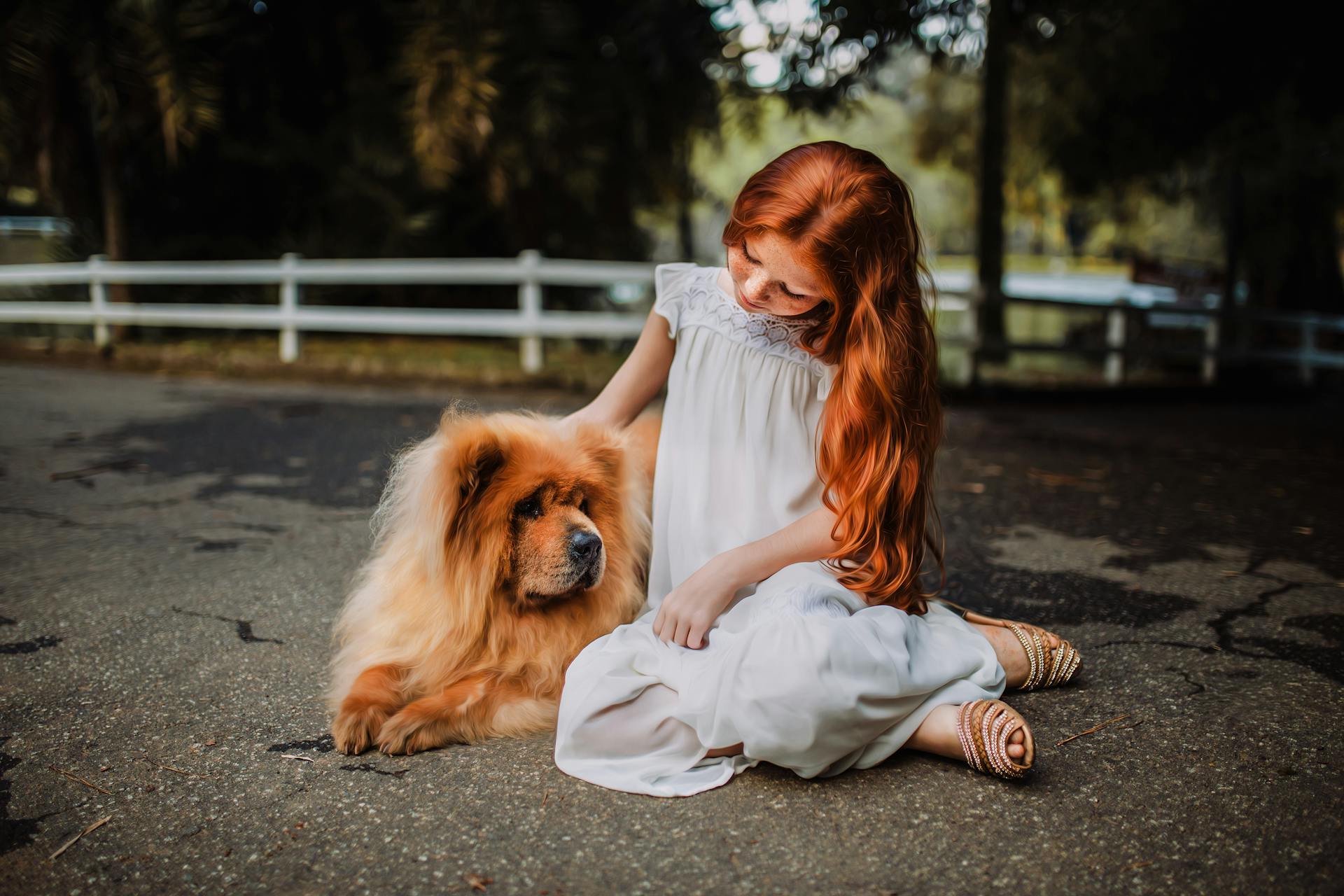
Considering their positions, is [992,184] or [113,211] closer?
[113,211]

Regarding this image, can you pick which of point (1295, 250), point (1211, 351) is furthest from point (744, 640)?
point (1295, 250)

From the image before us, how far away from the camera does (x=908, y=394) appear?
2.26 metres

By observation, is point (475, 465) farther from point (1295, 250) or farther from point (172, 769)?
point (1295, 250)

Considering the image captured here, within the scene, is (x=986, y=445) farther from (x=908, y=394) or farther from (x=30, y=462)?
(x=30, y=462)

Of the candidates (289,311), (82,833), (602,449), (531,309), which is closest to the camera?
(82,833)

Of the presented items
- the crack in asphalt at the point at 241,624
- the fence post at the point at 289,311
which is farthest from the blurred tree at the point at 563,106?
the crack in asphalt at the point at 241,624

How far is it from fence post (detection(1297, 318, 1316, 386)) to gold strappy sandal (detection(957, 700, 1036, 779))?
1272cm

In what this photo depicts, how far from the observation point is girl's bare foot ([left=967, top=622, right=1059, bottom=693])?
2.49 meters

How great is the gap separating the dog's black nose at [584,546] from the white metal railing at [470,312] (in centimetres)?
720

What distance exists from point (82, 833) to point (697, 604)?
4.32ft

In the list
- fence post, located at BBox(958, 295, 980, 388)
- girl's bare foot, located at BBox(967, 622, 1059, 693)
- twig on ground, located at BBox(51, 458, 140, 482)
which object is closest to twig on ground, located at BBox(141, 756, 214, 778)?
girl's bare foot, located at BBox(967, 622, 1059, 693)

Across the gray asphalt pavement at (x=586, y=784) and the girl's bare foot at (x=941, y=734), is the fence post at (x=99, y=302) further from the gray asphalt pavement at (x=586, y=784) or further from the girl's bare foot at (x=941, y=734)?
the girl's bare foot at (x=941, y=734)

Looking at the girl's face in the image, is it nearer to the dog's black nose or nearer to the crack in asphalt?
the dog's black nose

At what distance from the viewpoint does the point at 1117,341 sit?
36.4ft
